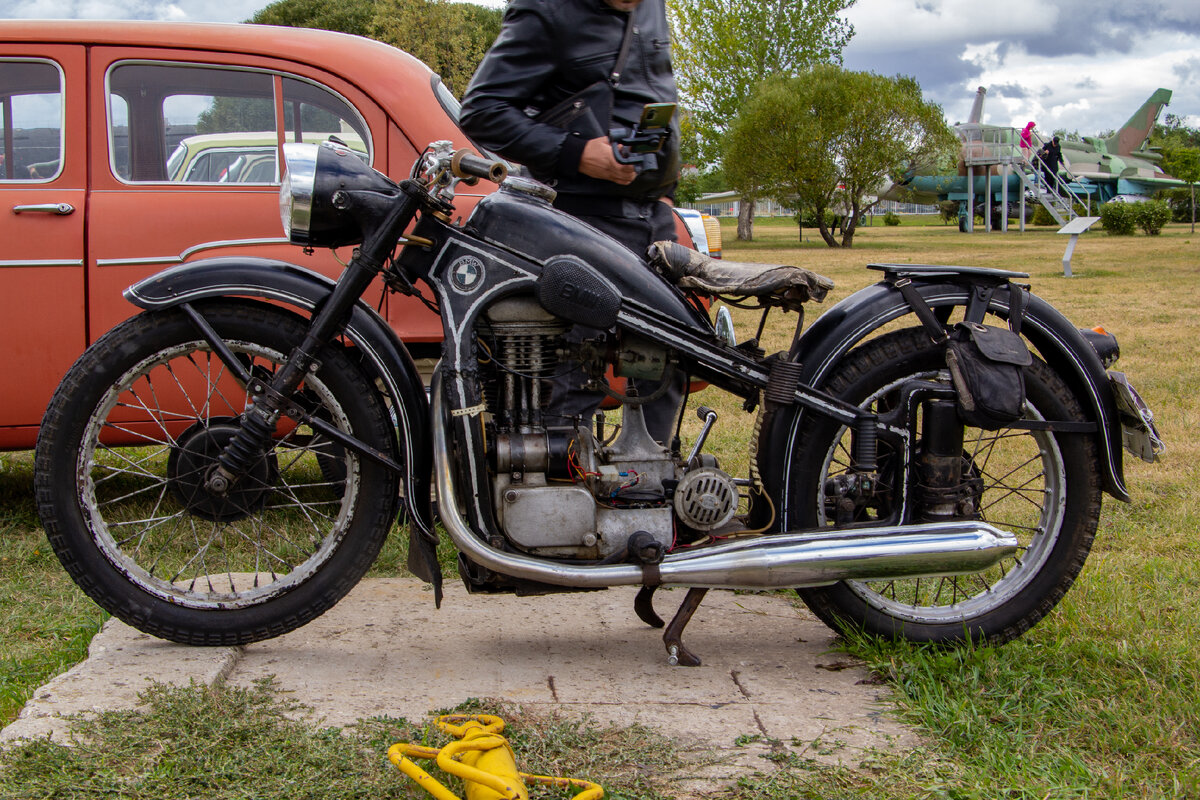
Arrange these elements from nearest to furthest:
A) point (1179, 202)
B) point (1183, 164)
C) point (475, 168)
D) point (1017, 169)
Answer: point (475, 168) < point (1017, 169) < point (1179, 202) < point (1183, 164)

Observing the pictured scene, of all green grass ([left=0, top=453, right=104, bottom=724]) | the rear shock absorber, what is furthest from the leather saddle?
green grass ([left=0, top=453, right=104, bottom=724])

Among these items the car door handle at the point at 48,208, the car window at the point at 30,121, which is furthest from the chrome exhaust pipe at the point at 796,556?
the car window at the point at 30,121

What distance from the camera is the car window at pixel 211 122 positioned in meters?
4.32

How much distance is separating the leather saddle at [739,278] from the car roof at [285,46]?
169cm

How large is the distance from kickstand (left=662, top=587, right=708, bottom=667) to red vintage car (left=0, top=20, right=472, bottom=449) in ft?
6.06

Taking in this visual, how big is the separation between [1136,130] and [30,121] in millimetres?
62176

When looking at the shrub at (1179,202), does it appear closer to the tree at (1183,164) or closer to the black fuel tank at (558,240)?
the tree at (1183,164)

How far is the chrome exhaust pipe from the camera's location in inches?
110

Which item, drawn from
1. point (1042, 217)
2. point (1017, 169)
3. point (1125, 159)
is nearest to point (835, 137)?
point (1017, 169)

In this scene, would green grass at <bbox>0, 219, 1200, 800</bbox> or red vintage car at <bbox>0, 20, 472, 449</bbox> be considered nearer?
green grass at <bbox>0, 219, 1200, 800</bbox>

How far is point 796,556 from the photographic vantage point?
2.84 m

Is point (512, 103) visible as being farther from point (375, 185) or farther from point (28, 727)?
point (28, 727)

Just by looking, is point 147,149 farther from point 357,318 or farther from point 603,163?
point 603,163

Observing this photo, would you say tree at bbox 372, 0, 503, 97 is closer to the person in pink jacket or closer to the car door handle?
the person in pink jacket
